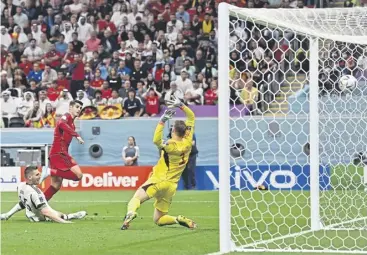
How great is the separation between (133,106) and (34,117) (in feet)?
8.74

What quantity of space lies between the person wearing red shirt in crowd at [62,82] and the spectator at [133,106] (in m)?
2.38

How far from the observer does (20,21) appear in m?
30.6

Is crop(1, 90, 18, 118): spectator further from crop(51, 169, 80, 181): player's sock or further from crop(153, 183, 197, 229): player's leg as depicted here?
crop(153, 183, 197, 229): player's leg

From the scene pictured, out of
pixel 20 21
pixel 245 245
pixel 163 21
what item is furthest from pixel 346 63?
pixel 20 21

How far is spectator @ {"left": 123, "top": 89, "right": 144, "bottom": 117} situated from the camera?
85.4 feet

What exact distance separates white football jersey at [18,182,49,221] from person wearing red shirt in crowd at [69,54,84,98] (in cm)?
1237

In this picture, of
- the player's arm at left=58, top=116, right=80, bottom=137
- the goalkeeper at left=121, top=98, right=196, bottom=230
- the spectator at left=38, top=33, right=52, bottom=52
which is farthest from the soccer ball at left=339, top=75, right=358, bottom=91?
the spectator at left=38, top=33, right=52, bottom=52

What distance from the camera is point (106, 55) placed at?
2884 cm

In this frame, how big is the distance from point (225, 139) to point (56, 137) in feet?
20.1

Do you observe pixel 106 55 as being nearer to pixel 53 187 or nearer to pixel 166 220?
pixel 53 187

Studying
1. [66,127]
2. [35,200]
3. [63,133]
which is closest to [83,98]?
[63,133]

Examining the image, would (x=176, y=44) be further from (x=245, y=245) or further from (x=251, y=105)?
(x=245, y=245)

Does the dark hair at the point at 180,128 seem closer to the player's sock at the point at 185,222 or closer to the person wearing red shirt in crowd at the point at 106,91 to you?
the player's sock at the point at 185,222

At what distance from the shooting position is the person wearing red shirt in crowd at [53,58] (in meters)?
29.2
